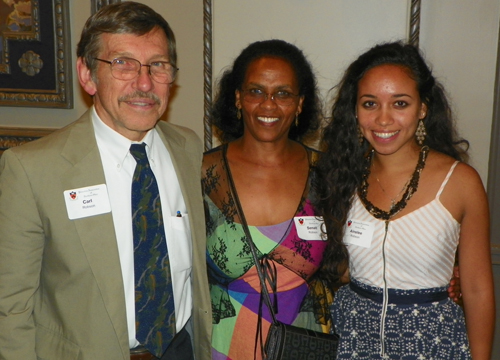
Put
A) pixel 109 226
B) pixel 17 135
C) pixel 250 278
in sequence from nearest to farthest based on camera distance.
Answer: pixel 109 226 < pixel 250 278 < pixel 17 135

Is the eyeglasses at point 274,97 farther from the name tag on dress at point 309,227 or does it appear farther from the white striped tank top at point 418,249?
the white striped tank top at point 418,249

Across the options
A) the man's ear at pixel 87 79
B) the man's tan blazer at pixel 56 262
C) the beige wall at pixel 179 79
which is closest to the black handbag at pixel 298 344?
the man's tan blazer at pixel 56 262

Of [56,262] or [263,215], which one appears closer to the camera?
[56,262]

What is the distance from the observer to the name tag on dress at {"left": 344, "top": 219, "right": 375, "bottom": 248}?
6.92 feet

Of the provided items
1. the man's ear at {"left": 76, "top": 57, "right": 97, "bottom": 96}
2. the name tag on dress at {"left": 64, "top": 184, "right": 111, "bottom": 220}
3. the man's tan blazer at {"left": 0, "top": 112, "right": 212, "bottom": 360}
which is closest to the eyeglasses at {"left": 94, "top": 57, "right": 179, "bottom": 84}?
the man's ear at {"left": 76, "top": 57, "right": 97, "bottom": 96}

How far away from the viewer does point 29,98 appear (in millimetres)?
3379

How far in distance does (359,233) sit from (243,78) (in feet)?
3.13

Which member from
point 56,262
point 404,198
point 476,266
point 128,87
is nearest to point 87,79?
point 128,87

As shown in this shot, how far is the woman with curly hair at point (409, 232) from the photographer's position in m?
2.00

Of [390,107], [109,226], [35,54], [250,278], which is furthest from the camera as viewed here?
[35,54]

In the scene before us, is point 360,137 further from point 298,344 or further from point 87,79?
point 87,79

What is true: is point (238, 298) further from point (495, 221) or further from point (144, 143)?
point (495, 221)

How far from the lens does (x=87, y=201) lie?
5.86 feet

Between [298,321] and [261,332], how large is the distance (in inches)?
7.1
